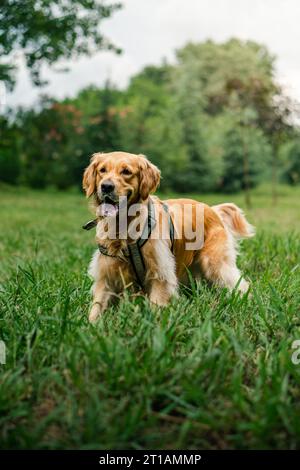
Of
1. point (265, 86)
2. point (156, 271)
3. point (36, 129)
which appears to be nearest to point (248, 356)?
point (156, 271)

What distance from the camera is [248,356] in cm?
254

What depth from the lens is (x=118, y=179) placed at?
3.47 meters

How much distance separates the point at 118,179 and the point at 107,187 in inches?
4.7

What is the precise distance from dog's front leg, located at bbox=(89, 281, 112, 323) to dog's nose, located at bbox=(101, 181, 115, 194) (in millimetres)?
640

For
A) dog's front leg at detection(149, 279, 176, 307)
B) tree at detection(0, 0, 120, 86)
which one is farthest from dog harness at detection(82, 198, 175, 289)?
tree at detection(0, 0, 120, 86)

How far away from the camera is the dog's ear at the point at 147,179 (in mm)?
3611

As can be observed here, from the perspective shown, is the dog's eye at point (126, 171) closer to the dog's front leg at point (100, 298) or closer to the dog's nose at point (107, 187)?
the dog's nose at point (107, 187)

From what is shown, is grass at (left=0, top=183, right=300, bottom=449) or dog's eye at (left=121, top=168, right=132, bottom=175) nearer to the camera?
grass at (left=0, top=183, right=300, bottom=449)

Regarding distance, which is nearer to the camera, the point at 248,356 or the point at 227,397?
the point at 227,397

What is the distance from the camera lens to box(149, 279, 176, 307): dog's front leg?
3.54 m

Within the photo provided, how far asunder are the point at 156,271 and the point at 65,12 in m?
11.9

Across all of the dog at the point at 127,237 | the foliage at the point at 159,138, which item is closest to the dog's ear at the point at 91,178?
the dog at the point at 127,237

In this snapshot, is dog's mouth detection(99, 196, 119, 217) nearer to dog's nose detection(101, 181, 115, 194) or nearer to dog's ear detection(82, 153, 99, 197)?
dog's nose detection(101, 181, 115, 194)

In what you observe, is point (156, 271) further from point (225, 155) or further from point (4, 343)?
point (225, 155)
